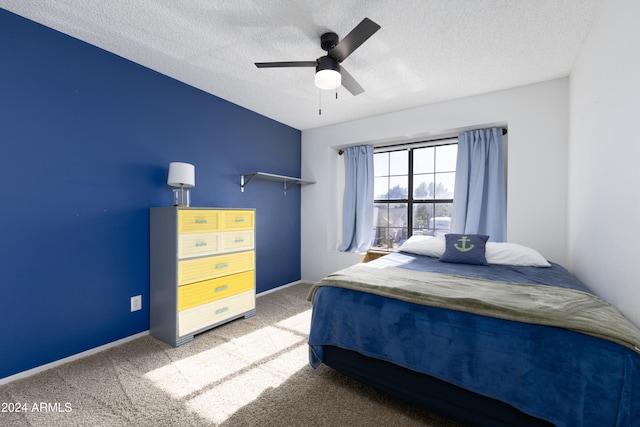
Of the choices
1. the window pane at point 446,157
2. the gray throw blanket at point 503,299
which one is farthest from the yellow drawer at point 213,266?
the window pane at point 446,157

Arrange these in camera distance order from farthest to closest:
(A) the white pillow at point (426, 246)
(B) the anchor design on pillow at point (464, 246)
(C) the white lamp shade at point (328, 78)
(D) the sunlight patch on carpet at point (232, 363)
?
(A) the white pillow at point (426, 246), (B) the anchor design on pillow at point (464, 246), (C) the white lamp shade at point (328, 78), (D) the sunlight patch on carpet at point (232, 363)

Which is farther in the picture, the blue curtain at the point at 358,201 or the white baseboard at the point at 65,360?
the blue curtain at the point at 358,201

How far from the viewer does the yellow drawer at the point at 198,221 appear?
2.26 metres

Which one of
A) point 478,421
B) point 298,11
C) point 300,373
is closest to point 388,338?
point 478,421

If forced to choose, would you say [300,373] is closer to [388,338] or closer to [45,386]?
[388,338]

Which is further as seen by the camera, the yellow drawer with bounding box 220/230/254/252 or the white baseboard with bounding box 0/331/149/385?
the yellow drawer with bounding box 220/230/254/252

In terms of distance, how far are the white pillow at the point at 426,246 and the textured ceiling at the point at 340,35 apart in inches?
63.7

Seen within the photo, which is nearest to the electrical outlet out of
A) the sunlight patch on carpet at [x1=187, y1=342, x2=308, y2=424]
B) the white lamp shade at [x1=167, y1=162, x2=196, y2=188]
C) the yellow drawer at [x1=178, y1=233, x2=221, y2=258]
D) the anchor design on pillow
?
the yellow drawer at [x1=178, y1=233, x2=221, y2=258]

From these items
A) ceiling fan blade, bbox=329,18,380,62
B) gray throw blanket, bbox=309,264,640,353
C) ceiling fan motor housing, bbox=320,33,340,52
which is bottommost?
gray throw blanket, bbox=309,264,640,353

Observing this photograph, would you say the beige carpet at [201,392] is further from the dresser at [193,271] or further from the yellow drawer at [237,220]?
the yellow drawer at [237,220]

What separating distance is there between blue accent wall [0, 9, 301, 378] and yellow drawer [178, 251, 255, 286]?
0.46 metres

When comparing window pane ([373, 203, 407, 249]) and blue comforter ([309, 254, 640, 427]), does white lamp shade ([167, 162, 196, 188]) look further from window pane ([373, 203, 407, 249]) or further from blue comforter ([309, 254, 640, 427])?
window pane ([373, 203, 407, 249])

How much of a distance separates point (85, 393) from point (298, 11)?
9.00 feet

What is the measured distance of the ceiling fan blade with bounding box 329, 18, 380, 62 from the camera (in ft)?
4.97
